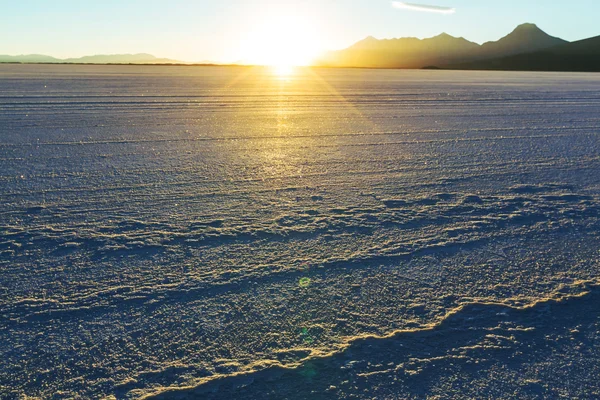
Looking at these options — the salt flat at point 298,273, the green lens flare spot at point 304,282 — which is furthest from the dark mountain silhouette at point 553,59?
the green lens flare spot at point 304,282

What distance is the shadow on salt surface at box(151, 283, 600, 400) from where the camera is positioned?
2.00m

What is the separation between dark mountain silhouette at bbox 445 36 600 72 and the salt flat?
96.1 metres

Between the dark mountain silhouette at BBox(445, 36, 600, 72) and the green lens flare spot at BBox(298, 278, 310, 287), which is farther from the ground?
the dark mountain silhouette at BBox(445, 36, 600, 72)

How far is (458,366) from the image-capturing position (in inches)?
84.8

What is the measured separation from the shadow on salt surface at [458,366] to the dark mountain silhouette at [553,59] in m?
98.7

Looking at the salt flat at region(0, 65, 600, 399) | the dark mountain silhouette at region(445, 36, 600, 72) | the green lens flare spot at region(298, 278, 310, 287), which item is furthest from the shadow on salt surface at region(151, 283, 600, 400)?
the dark mountain silhouette at region(445, 36, 600, 72)

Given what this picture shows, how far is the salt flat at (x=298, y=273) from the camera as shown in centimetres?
212

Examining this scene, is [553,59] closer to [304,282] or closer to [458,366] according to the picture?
[304,282]

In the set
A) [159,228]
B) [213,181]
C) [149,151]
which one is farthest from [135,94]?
[159,228]

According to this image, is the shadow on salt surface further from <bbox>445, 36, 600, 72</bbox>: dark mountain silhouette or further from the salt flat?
<bbox>445, 36, 600, 72</bbox>: dark mountain silhouette

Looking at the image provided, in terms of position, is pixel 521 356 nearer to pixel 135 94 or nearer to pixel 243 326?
pixel 243 326

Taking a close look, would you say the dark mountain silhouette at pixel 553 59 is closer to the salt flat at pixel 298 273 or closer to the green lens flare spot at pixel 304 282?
the salt flat at pixel 298 273

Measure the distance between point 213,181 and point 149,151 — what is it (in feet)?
6.62

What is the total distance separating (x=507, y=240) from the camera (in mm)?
3566
